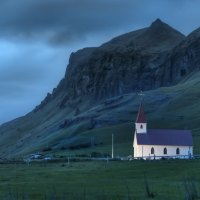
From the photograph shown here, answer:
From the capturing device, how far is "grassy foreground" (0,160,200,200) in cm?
4338

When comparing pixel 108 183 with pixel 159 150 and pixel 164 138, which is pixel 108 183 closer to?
pixel 159 150

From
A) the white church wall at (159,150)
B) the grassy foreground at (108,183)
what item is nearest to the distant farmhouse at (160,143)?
the white church wall at (159,150)

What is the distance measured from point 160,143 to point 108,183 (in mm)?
70786

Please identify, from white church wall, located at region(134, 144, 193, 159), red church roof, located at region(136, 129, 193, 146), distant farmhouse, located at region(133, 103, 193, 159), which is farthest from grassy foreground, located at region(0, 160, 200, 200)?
red church roof, located at region(136, 129, 193, 146)

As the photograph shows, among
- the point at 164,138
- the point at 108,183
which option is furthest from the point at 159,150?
the point at 108,183

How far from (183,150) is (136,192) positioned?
84.3 metres

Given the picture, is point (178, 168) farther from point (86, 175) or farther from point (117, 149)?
point (117, 149)

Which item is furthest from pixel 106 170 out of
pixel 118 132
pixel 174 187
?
pixel 118 132

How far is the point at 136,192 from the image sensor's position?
153ft

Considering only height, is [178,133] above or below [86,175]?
above

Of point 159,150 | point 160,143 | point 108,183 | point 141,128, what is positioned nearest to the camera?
point 108,183

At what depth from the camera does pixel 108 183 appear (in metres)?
58.0

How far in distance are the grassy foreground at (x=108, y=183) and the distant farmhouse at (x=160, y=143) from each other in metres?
38.7

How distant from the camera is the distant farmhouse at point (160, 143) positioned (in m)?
127
